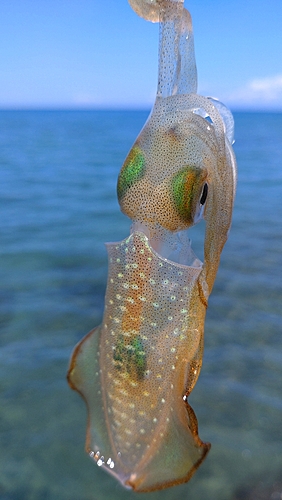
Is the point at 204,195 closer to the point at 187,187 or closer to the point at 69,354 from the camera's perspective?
the point at 187,187

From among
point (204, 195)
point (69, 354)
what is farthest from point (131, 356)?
point (69, 354)

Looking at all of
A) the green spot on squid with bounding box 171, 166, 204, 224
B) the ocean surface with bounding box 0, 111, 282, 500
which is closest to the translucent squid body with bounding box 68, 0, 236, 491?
the green spot on squid with bounding box 171, 166, 204, 224

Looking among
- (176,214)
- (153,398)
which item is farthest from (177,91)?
(153,398)

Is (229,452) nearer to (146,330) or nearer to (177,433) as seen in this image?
(177,433)

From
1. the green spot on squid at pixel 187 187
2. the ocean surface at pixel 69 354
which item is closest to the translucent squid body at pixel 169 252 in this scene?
the green spot on squid at pixel 187 187

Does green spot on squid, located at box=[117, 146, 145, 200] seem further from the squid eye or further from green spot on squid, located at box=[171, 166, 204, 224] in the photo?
the squid eye

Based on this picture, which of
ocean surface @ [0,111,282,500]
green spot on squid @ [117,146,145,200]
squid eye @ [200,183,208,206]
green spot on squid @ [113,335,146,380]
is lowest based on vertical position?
ocean surface @ [0,111,282,500]

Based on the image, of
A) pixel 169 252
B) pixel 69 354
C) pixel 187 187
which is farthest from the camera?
pixel 69 354

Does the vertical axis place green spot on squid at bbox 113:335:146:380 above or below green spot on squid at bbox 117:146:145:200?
below
